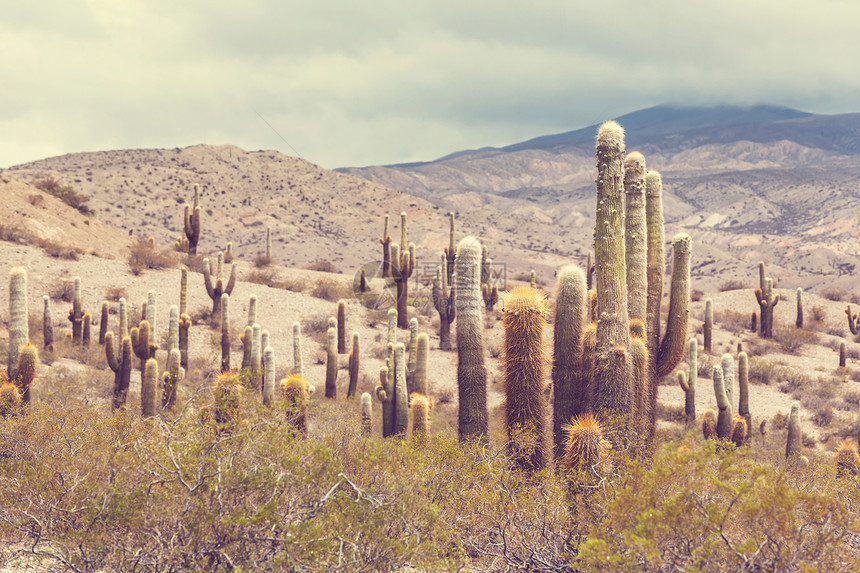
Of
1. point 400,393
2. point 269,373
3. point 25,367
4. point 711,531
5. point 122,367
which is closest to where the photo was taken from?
point 711,531

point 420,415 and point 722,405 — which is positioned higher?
point 420,415

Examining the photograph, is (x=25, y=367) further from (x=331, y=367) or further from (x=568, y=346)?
(x=568, y=346)

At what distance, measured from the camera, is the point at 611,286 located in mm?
8531

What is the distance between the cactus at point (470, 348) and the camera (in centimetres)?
938

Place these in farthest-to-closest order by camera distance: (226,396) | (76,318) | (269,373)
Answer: (76,318) < (269,373) < (226,396)

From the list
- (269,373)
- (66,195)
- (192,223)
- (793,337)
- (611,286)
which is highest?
(66,195)

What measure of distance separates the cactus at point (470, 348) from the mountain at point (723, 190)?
158ft

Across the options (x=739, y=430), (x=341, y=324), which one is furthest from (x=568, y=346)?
(x=341, y=324)

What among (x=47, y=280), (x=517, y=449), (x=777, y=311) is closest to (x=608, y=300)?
(x=517, y=449)

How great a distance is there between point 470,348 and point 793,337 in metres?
22.1

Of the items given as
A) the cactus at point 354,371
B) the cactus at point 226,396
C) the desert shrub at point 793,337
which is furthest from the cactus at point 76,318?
the desert shrub at point 793,337

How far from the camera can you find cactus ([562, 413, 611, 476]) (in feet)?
24.1

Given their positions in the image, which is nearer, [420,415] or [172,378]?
[420,415]

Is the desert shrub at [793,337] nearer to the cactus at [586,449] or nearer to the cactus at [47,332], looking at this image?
the cactus at [586,449]
